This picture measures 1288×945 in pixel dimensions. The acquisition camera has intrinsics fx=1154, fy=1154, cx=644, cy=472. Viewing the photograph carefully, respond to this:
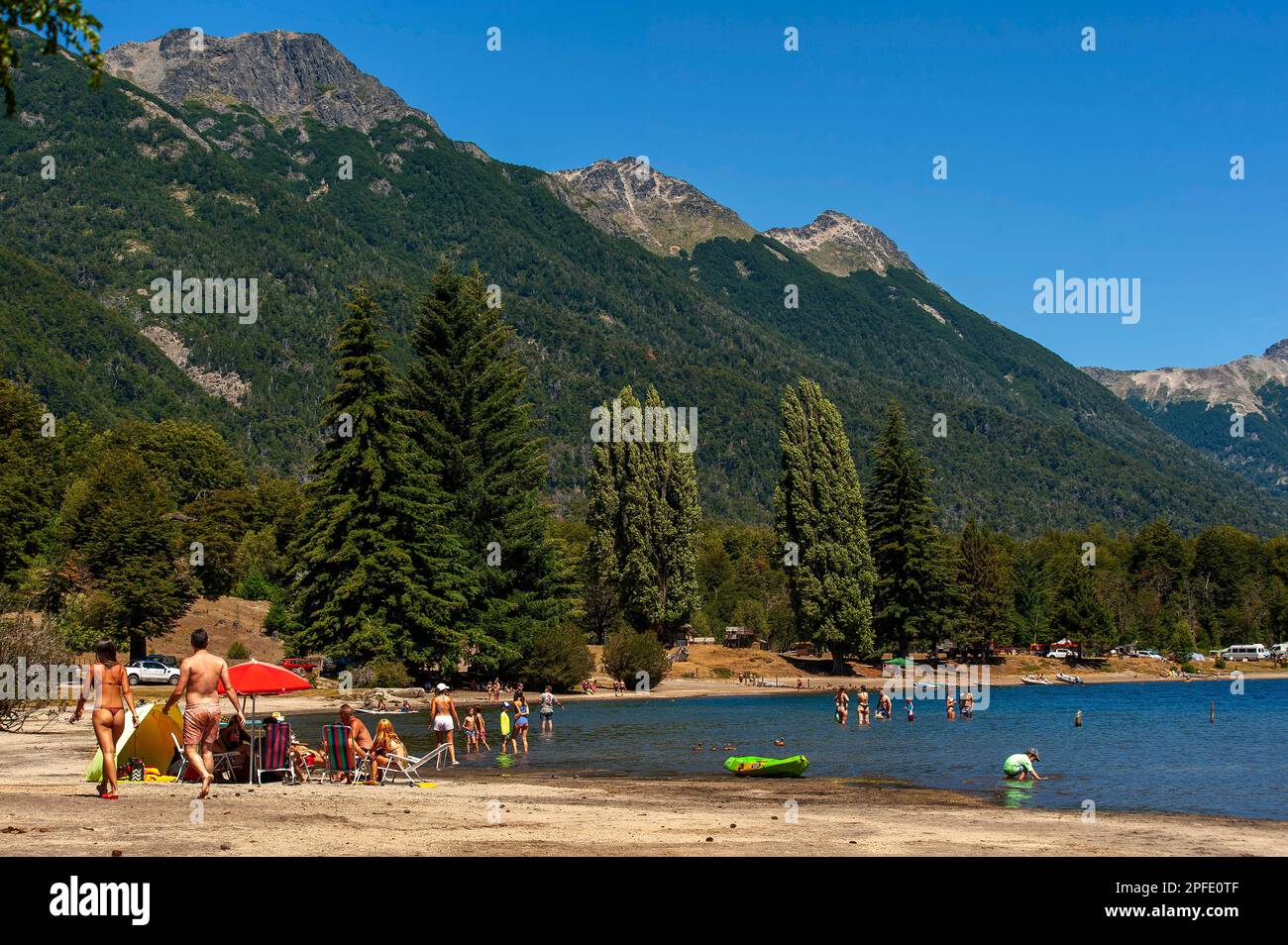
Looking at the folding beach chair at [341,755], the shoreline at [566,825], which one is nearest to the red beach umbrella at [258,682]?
the shoreline at [566,825]

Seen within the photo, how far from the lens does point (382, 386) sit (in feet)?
191

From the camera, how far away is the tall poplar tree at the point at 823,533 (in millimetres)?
87625

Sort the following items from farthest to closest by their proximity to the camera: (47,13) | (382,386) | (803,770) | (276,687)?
(382,386), (803,770), (276,687), (47,13)

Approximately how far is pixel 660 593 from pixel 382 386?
30.8 m

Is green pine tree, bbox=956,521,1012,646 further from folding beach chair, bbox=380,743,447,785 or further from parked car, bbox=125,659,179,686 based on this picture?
folding beach chair, bbox=380,743,447,785

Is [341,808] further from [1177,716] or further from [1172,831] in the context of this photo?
[1177,716]

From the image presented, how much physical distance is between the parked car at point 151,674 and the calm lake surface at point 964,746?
53.0 feet

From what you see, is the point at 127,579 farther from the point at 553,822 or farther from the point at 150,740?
the point at 553,822

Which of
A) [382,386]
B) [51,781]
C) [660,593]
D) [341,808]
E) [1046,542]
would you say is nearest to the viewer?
[341,808]

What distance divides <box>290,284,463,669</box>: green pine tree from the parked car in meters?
7.47

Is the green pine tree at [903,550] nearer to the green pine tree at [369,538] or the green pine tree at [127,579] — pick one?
the green pine tree at [369,538]

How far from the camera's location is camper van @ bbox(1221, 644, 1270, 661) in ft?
465
